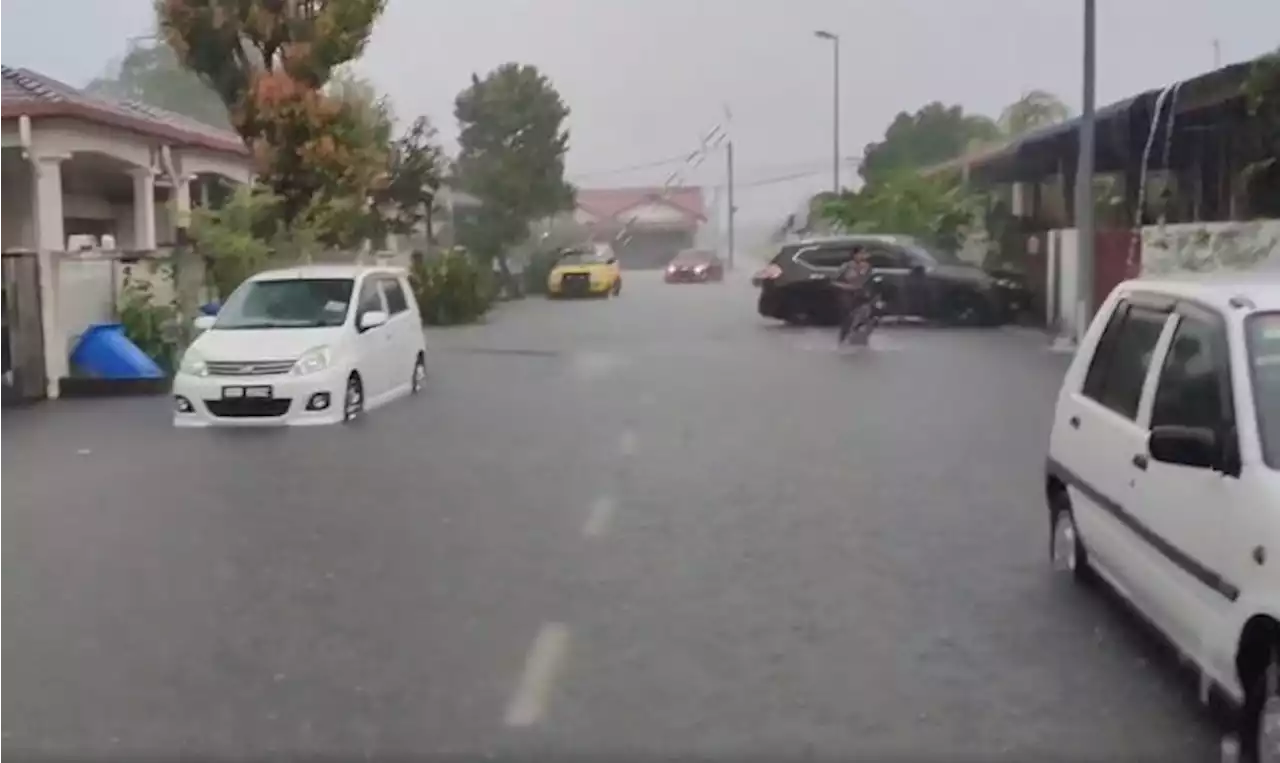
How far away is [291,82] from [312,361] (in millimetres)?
13060

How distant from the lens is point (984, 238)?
3794cm

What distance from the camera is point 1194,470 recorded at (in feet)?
20.3

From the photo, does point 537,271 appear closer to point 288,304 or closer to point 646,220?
point 646,220

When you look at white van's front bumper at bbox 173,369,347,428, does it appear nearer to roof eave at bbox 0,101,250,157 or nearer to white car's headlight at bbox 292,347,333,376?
white car's headlight at bbox 292,347,333,376

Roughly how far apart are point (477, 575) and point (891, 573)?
7.20 ft

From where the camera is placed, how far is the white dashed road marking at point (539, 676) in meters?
6.52

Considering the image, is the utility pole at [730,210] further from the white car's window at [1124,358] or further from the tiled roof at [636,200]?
the white car's window at [1124,358]

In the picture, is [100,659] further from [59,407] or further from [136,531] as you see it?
[59,407]

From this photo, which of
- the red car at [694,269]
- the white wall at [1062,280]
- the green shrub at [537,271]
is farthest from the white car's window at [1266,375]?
the red car at [694,269]

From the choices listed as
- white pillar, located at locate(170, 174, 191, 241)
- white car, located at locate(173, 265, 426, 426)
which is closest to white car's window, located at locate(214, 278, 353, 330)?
white car, located at locate(173, 265, 426, 426)

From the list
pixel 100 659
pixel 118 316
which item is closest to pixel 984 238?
pixel 118 316

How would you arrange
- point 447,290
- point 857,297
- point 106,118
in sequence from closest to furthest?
point 106,118, point 857,297, point 447,290

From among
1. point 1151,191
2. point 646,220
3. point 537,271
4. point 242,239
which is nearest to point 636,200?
point 646,220

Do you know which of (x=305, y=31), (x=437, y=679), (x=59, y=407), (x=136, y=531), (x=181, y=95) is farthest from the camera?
(x=181, y=95)
